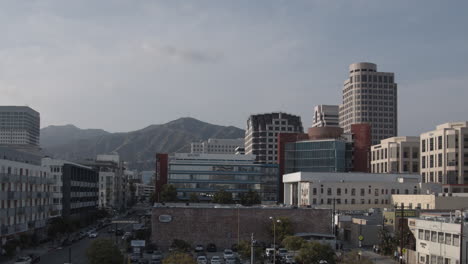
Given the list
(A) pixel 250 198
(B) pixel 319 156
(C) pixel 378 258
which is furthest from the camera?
(B) pixel 319 156

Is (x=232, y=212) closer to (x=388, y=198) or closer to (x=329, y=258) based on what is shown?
(x=329, y=258)

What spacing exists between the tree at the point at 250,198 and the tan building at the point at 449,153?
147 ft

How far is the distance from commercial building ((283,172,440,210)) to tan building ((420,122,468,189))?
54.9ft

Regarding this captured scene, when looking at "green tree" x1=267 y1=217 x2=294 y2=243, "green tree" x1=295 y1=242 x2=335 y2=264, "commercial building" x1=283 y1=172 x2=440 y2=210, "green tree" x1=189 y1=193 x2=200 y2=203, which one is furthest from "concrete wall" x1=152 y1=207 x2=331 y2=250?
"green tree" x1=189 y1=193 x2=200 y2=203

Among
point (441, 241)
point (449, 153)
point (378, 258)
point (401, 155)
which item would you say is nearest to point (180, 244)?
point (378, 258)

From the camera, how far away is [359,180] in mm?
135125

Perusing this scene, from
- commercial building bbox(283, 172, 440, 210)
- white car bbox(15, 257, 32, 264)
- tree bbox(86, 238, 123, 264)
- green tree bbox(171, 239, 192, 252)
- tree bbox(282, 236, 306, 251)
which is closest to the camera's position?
tree bbox(86, 238, 123, 264)

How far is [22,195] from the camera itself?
92.8 m

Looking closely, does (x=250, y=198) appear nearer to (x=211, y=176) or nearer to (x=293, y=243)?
(x=211, y=176)

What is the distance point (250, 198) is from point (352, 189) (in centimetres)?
3523

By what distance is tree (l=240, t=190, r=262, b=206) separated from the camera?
158 m

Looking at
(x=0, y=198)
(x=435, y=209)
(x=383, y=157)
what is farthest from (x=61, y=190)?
(x=383, y=157)

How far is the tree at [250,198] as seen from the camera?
158 meters

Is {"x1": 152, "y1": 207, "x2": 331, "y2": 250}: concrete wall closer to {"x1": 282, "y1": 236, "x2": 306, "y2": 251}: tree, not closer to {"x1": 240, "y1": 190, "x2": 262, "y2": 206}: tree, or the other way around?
{"x1": 282, "y1": 236, "x2": 306, "y2": 251}: tree
